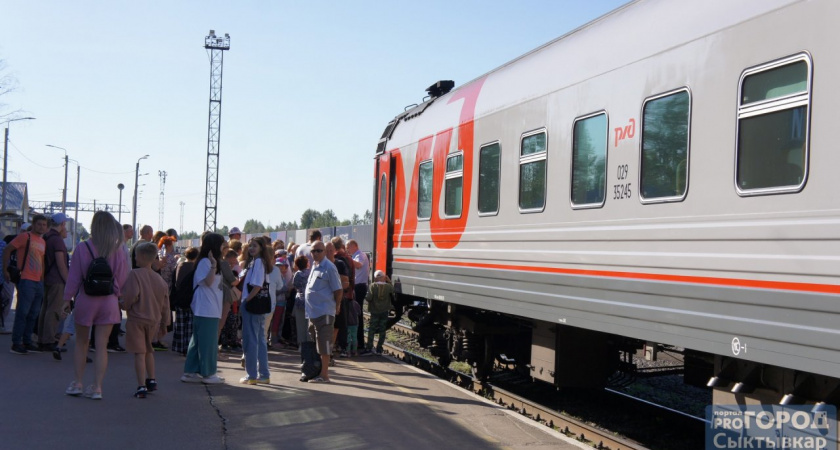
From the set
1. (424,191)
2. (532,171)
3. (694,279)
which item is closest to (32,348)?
(424,191)

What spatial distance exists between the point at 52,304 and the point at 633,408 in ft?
25.1

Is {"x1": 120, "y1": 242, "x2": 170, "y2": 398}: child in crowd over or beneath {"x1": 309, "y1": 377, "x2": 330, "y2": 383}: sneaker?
over

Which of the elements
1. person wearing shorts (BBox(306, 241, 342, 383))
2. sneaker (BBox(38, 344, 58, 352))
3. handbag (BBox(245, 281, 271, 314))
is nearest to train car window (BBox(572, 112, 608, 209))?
person wearing shorts (BBox(306, 241, 342, 383))

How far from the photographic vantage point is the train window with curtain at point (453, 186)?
36.3ft

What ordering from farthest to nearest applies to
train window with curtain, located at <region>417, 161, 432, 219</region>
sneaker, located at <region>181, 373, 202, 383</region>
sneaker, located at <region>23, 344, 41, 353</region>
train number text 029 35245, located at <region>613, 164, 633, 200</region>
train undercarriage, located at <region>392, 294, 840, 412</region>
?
1. sneaker, located at <region>23, 344, 41, 353</region>
2. train window with curtain, located at <region>417, 161, 432, 219</region>
3. sneaker, located at <region>181, 373, 202, 383</region>
4. train number text 029 35245, located at <region>613, 164, 633, 200</region>
5. train undercarriage, located at <region>392, 294, 840, 412</region>

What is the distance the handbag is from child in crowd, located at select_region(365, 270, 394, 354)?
3.42 m

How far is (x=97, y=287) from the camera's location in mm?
8789

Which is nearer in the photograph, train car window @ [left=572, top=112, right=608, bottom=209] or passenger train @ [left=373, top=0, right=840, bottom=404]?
passenger train @ [left=373, top=0, right=840, bottom=404]

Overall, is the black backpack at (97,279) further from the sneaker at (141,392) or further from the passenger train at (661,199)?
the passenger train at (661,199)

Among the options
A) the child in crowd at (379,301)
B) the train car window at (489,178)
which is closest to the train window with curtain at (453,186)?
the train car window at (489,178)

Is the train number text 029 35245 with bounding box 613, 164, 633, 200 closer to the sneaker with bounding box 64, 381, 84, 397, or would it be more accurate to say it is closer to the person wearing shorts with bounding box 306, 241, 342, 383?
the person wearing shorts with bounding box 306, 241, 342, 383

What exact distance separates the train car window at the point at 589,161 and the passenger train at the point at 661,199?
2cm

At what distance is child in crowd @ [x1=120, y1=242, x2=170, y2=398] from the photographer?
29.7 feet

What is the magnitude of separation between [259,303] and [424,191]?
304 centimetres
